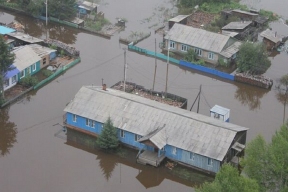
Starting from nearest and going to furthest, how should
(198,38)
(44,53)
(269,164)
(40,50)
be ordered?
(269,164)
(44,53)
(40,50)
(198,38)

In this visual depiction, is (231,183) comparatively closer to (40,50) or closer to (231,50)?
(231,50)

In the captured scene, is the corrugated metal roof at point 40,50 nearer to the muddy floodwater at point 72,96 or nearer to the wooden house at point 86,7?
the muddy floodwater at point 72,96

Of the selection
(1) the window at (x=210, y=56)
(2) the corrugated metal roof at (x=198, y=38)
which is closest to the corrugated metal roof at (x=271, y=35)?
(2) the corrugated metal roof at (x=198, y=38)

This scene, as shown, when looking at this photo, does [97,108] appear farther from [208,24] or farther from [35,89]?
[208,24]

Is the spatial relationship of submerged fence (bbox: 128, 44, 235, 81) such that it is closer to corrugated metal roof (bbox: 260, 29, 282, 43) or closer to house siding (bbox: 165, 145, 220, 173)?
corrugated metal roof (bbox: 260, 29, 282, 43)

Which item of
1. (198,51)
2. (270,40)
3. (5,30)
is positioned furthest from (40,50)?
(270,40)
